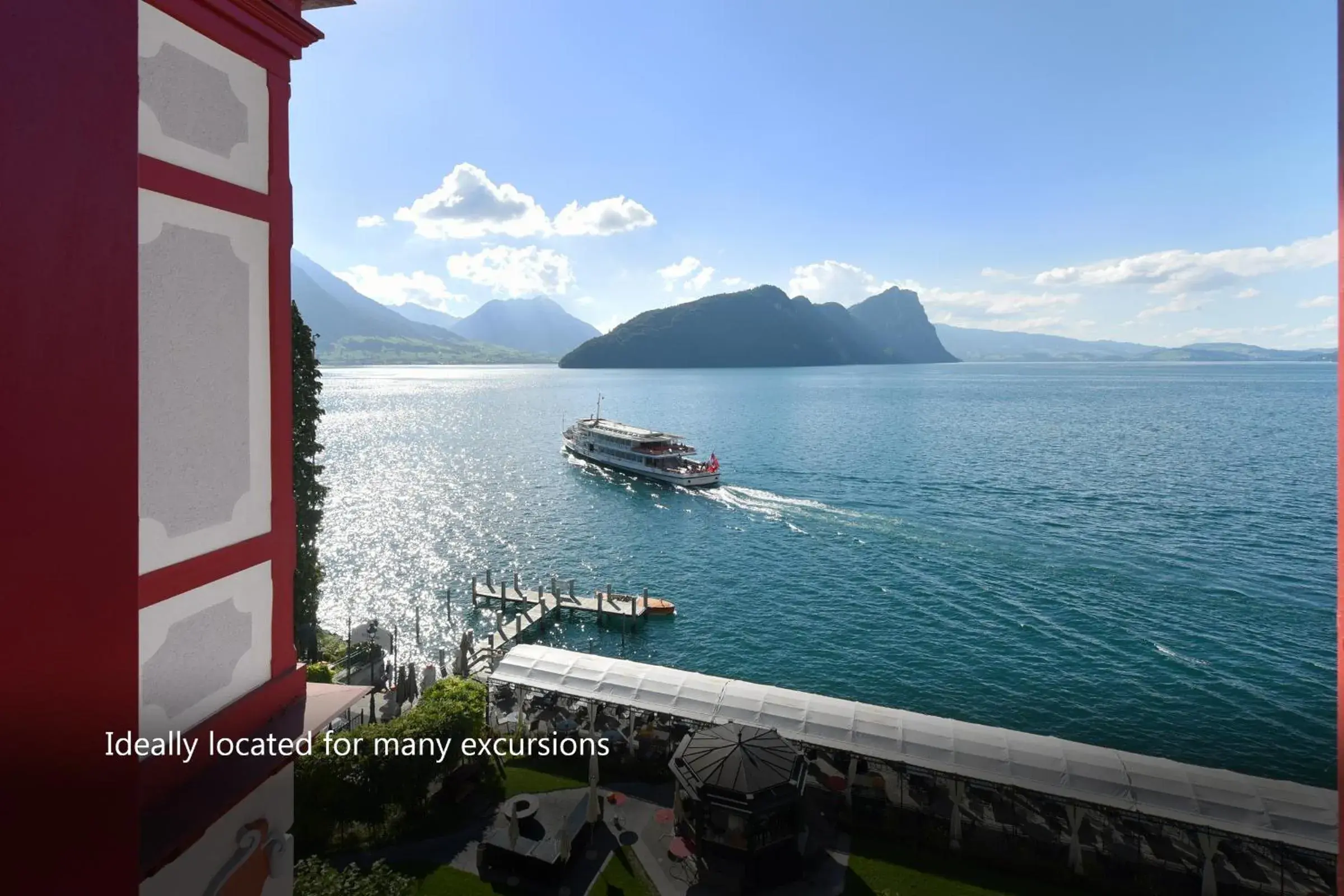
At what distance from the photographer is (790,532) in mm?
55031

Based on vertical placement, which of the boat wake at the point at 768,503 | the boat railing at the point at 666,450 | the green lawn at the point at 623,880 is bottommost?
the green lawn at the point at 623,880

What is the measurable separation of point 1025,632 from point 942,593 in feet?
18.8

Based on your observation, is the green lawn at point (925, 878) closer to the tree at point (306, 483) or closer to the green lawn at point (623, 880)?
the green lawn at point (623, 880)

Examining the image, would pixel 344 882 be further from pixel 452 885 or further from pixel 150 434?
pixel 150 434

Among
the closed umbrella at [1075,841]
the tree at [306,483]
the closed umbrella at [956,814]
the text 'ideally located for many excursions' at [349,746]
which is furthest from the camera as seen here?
the tree at [306,483]

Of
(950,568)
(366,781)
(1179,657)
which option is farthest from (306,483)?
(1179,657)

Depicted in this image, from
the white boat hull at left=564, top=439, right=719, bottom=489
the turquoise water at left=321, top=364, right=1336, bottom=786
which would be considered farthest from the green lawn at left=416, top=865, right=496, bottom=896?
the white boat hull at left=564, top=439, right=719, bottom=489

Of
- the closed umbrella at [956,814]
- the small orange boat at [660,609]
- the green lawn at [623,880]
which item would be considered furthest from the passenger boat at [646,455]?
the green lawn at [623,880]

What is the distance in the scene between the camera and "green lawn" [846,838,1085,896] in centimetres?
1689

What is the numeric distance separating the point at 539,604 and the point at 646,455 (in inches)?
1492

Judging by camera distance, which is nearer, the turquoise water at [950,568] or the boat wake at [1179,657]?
the turquoise water at [950,568]

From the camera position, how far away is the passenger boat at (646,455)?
7338 centimetres

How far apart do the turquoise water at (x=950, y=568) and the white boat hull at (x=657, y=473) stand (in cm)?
169

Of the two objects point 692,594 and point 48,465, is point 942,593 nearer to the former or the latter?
point 692,594
